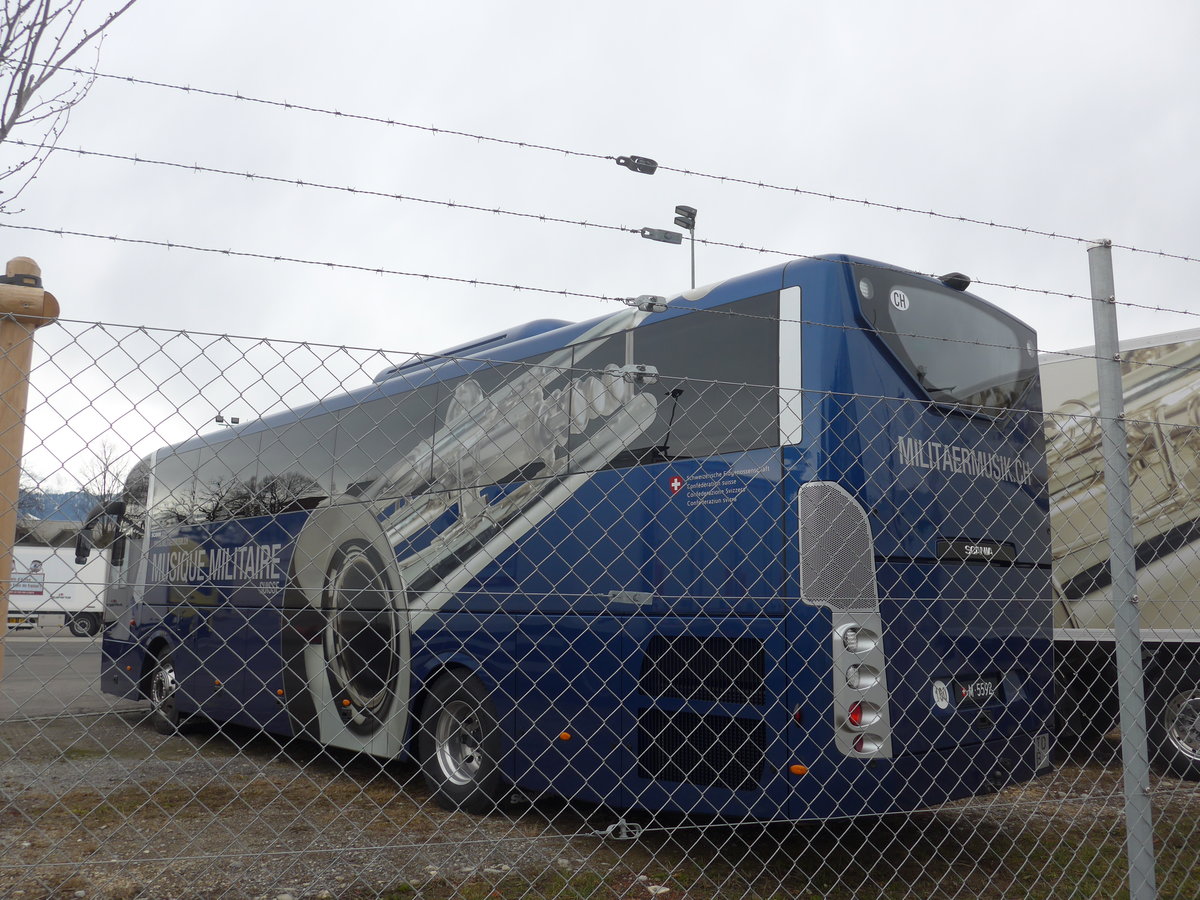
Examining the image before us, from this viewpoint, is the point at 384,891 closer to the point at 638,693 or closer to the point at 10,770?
the point at 638,693

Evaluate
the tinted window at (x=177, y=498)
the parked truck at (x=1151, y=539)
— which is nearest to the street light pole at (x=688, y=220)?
the parked truck at (x=1151, y=539)

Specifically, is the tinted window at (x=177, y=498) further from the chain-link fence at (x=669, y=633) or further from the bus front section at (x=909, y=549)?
the bus front section at (x=909, y=549)

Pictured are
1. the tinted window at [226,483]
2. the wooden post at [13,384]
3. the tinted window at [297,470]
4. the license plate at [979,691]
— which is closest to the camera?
the wooden post at [13,384]

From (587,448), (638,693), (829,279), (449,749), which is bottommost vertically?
(449,749)

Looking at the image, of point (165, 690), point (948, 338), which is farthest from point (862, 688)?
point (165, 690)

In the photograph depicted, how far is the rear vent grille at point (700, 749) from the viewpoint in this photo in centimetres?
471

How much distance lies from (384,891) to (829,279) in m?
3.70

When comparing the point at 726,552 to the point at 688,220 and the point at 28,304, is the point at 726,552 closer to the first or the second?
the point at 28,304

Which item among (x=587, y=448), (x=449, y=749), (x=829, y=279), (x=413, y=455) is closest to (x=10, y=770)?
(x=449, y=749)

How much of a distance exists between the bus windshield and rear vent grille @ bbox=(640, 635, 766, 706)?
1.71m

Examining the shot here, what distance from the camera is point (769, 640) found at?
4.68m

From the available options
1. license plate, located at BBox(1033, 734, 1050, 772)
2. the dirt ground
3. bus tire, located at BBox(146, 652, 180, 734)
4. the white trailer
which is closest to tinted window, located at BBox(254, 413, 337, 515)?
the dirt ground

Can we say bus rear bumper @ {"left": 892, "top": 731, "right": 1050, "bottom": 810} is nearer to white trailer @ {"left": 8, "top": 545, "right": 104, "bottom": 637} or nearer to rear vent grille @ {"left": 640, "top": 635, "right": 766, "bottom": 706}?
rear vent grille @ {"left": 640, "top": 635, "right": 766, "bottom": 706}

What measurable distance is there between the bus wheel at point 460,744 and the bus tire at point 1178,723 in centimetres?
523
